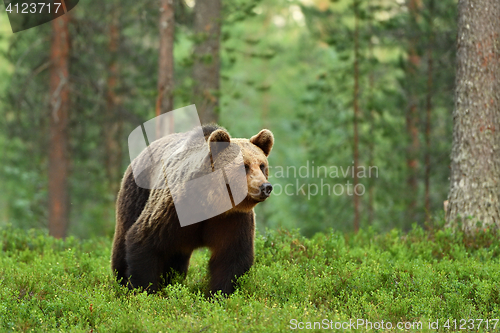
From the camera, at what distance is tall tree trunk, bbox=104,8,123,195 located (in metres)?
17.4

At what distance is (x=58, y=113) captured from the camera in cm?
1404

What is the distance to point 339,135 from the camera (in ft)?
66.2

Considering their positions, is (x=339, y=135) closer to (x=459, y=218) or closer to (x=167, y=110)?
(x=167, y=110)

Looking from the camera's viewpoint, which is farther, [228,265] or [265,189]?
[228,265]

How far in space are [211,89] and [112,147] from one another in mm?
7153

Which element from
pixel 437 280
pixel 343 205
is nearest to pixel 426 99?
pixel 343 205

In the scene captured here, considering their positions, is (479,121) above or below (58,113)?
below

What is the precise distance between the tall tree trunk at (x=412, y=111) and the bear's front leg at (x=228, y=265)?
34.4ft

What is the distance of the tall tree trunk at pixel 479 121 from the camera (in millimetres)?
7961

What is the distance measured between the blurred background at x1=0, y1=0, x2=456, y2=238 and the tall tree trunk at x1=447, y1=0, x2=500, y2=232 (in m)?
3.56

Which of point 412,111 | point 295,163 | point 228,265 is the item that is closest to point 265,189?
point 228,265

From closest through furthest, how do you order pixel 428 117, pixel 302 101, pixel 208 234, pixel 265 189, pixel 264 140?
1. pixel 265 189
2. pixel 208 234
3. pixel 264 140
4. pixel 428 117
5. pixel 302 101

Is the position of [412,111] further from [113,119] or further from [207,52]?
[113,119]

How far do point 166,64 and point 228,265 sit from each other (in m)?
7.75
